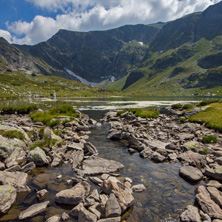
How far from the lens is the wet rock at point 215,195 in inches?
336

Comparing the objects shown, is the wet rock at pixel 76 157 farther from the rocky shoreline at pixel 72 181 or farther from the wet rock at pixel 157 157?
the wet rock at pixel 157 157

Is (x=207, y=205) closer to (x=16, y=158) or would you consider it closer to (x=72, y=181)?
(x=72, y=181)

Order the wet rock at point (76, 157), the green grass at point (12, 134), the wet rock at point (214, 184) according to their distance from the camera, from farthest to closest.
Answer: the green grass at point (12, 134) → the wet rock at point (76, 157) → the wet rock at point (214, 184)

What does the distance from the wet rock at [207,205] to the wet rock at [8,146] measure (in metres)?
14.6

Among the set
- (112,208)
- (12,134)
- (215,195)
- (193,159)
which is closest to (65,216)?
(112,208)

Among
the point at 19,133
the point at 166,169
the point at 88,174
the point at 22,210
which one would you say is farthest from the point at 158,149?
the point at 19,133

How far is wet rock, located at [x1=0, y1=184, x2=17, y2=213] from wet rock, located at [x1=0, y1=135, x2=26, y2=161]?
503cm

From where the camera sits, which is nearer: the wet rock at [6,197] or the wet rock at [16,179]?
the wet rock at [6,197]

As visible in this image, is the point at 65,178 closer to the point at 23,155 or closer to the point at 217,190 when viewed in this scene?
the point at 23,155

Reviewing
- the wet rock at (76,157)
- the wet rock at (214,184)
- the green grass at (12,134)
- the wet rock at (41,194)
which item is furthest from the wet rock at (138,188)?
the green grass at (12,134)

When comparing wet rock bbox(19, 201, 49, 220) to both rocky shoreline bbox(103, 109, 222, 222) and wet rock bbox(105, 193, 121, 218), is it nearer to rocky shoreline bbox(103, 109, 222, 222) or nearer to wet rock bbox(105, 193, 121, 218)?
wet rock bbox(105, 193, 121, 218)

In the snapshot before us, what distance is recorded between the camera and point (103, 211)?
788 centimetres

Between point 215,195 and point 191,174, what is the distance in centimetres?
274

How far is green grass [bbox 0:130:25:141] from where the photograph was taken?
14877mm
